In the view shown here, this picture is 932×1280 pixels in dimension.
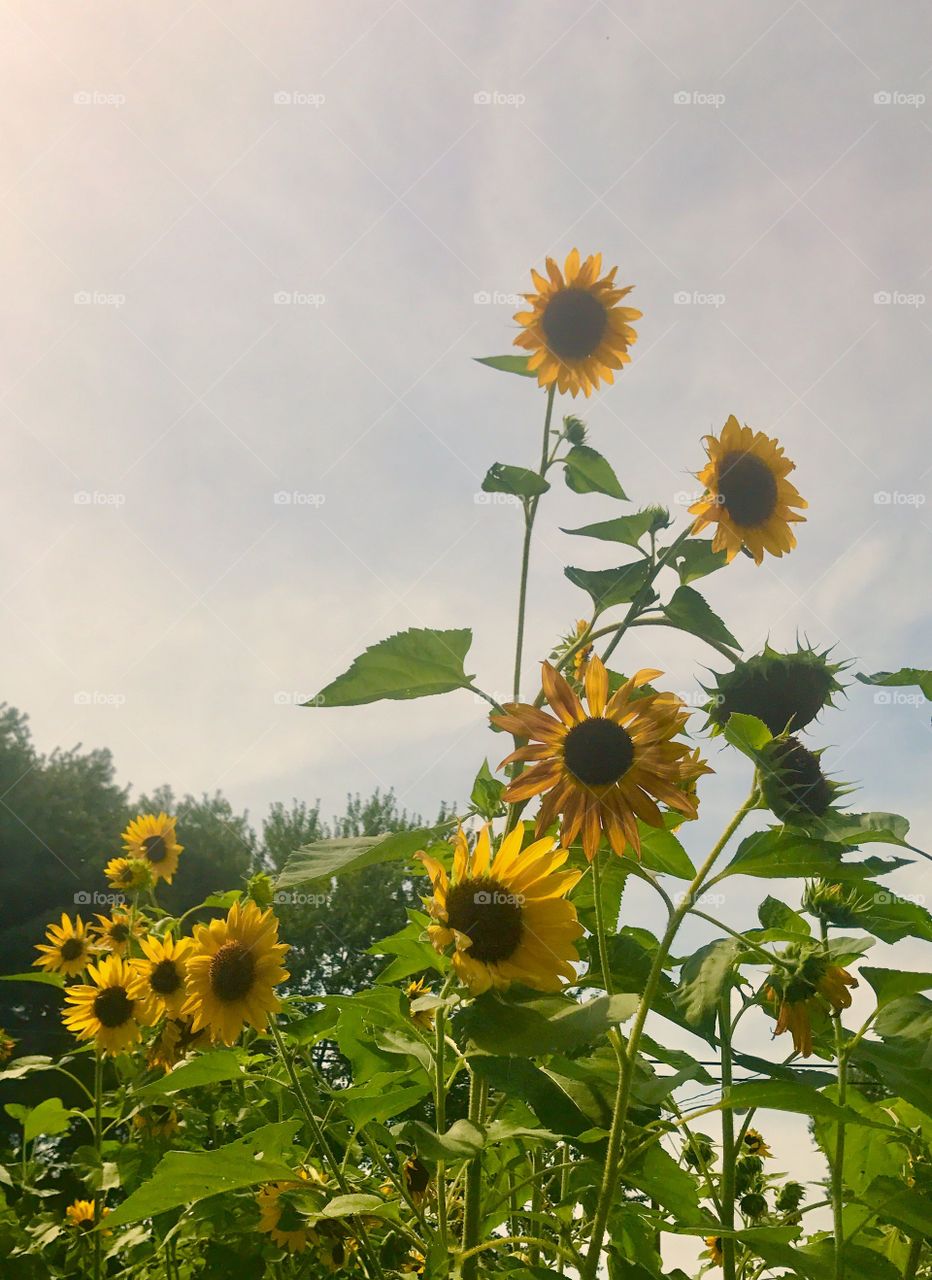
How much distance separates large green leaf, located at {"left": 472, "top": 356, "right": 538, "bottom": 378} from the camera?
7.93 ft

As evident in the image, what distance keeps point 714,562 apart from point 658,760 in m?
0.59

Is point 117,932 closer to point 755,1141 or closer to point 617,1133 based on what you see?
point 755,1141

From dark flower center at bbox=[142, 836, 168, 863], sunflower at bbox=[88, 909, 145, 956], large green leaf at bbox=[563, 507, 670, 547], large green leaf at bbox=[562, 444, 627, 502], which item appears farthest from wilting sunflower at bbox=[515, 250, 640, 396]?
dark flower center at bbox=[142, 836, 168, 863]

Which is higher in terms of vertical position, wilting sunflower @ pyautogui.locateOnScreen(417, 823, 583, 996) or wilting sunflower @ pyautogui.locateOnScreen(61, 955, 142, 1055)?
wilting sunflower @ pyautogui.locateOnScreen(417, 823, 583, 996)

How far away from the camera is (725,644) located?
70.0 inches

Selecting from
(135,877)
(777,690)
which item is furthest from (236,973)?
(135,877)

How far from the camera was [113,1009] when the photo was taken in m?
3.56

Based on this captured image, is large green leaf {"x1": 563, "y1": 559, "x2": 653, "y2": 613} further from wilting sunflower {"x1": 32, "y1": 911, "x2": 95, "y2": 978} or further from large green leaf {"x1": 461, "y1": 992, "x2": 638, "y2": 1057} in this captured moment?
wilting sunflower {"x1": 32, "y1": 911, "x2": 95, "y2": 978}

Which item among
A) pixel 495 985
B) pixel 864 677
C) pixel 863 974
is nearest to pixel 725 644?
pixel 864 677

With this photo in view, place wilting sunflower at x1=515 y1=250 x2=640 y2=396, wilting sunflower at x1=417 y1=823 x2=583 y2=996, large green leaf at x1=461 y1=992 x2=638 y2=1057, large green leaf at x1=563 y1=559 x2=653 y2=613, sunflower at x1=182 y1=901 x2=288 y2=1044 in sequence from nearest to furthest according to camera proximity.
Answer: large green leaf at x1=461 y1=992 x2=638 y2=1057 → wilting sunflower at x1=417 y1=823 x2=583 y2=996 → large green leaf at x1=563 y1=559 x2=653 y2=613 → sunflower at x1=182 y1=901 x2=288 y2=1044 → wilting sunflower at x1=515 y1=250 x2=640 y2=396

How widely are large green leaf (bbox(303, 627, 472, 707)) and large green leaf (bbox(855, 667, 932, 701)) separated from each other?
2.36ft

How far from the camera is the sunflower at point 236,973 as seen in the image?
2.20 metres

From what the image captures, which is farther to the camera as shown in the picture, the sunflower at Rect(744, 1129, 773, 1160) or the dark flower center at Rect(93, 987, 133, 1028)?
the sunflower at Rect(744, 1129, 773, 1160)

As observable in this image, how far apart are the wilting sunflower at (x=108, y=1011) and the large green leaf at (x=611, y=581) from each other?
2571mm
